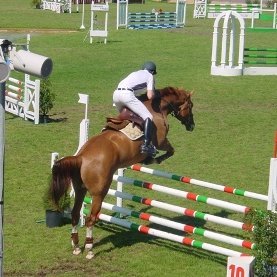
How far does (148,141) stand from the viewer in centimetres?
1020

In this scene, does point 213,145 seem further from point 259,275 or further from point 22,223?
point 259,275

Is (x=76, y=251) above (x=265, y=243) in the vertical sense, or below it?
below

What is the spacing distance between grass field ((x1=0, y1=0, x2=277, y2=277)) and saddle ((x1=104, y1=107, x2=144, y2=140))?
138 cm

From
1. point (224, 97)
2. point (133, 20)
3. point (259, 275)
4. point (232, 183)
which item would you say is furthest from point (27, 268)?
point (133, 20)

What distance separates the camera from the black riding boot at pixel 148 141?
10.2 m

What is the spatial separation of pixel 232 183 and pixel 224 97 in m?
8.27

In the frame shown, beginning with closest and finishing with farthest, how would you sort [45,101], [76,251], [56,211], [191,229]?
[191,229]
[76,251]
[56,211]
[45,101]

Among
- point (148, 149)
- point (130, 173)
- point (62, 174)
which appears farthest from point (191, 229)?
point (130, 173)

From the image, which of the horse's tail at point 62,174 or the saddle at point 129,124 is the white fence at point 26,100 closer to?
the saddle at point 129,124

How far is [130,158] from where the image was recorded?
10.2 meters

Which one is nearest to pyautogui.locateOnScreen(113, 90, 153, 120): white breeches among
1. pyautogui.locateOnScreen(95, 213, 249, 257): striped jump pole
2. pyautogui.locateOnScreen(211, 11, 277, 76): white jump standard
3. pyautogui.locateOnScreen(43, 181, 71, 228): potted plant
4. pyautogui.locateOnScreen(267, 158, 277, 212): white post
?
pyautogui.locateOnScreen(95, 213, 249, 257): striped jump pole

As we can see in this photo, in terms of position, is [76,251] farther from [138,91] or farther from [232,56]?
[232,56]

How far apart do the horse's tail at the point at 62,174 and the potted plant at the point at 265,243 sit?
2.63 meters

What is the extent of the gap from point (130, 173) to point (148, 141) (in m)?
3.81
